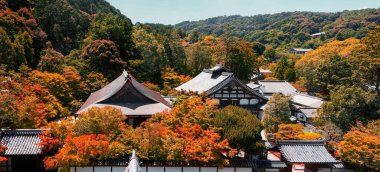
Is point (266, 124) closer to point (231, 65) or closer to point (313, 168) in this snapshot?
point (313, 168)

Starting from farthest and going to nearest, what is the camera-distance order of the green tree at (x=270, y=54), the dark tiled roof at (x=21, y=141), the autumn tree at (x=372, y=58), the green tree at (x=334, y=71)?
the green tree at (x=270, y=54) → the green tree at (x=334, y=71) → the autumn tree at (x=372, y=58) → the dark tiled roof at (x=21, y=141)

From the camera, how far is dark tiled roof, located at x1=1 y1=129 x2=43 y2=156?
655 inches

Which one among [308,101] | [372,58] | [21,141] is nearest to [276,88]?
[308,101]

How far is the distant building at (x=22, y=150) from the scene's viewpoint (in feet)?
54.9

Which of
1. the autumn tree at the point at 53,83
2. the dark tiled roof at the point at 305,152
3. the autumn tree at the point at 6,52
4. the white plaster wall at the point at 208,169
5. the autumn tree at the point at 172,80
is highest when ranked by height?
the autumn tree at the point at 6,52

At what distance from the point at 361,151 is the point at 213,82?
16.1 metres

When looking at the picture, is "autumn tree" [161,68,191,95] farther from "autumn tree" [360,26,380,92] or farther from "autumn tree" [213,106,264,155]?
"autumn tree" [213,106,264,155]

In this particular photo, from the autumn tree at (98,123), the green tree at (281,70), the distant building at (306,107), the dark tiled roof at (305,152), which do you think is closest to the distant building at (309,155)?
the dark tiled roof at (305,152)

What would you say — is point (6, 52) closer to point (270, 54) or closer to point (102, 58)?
point (102, 58)

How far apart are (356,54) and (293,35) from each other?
11119 cm

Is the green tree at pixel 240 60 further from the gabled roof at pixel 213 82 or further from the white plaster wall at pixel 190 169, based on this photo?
the white plaster wall at pixel 190 169

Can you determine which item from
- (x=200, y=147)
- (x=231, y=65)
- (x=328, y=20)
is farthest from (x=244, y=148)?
(x=328, y=20)

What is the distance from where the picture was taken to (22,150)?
16.7 metres

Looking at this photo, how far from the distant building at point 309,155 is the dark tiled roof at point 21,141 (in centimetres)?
1461
